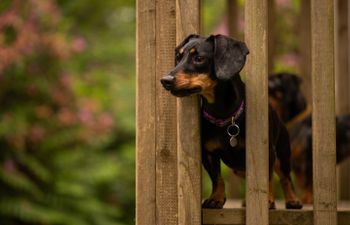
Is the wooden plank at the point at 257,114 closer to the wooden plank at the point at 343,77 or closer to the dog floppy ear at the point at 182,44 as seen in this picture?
the dog floppy ear at the point at 182,44

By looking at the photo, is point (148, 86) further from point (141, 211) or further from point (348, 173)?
point (348, 173)

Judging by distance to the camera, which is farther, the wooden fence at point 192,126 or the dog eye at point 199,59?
the wooden fence at point 192,126

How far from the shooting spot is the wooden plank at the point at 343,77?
6.64 m

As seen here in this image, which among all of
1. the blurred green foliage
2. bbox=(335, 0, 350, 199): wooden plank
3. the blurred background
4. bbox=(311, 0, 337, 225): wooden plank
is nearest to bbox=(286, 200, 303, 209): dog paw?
bbox=(311, 0, 337, 225): wooden plank

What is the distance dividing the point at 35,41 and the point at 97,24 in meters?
4.40

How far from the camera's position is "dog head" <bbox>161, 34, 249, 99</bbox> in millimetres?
3502

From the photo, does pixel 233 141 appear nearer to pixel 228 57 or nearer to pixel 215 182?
pixel 215 182

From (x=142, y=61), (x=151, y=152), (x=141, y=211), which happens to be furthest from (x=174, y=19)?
(x=141, y=211)

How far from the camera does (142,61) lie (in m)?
3.93

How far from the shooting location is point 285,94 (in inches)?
223

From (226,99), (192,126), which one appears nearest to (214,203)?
(192,126)

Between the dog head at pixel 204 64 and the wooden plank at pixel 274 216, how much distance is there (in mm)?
690

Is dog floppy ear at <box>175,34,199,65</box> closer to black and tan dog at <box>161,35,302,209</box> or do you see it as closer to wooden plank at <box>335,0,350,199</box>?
black and tan dog at <box>161,35,302,209</box>

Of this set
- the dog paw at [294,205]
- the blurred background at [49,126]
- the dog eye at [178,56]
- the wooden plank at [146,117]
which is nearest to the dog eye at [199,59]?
the dog eye at [178,56]
